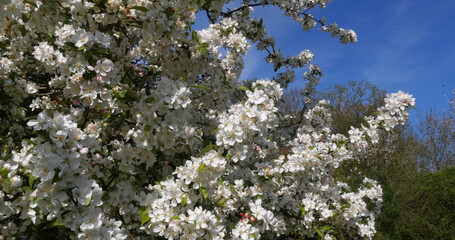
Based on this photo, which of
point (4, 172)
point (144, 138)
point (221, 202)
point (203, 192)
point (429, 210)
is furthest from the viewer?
point (429, 210)

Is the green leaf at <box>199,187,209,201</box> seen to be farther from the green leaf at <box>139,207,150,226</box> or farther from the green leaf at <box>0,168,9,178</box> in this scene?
the green leaf at <box>0,168,9,178</box>

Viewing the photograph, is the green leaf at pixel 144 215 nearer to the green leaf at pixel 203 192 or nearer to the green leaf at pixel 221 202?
the green leaf at pixel 203 192

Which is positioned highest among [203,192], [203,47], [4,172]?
[203,47]

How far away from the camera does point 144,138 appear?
251 centimetres

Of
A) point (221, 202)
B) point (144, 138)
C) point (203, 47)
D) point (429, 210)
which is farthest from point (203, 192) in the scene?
point (429, 210)

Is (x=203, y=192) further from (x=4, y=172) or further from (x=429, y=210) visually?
(x=429, y=210)

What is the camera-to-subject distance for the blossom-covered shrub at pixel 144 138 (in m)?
2.17

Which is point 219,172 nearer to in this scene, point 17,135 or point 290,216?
point 290,216

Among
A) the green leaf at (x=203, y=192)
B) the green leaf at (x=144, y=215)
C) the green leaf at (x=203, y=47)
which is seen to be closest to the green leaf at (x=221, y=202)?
the green leaf at (x=203, y=192)

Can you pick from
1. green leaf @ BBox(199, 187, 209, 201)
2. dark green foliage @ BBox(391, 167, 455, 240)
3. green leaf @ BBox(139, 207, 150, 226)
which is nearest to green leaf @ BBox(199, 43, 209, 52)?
green leaf @ BBox(199, 187, 209, 201)

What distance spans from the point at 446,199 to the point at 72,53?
771 cm

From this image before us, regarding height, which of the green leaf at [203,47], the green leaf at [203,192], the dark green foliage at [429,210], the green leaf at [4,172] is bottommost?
the green leaf at [4,172]

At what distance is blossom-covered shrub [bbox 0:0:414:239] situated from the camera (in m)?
2.17

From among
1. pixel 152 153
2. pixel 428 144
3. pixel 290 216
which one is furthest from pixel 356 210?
pixel 428 144
